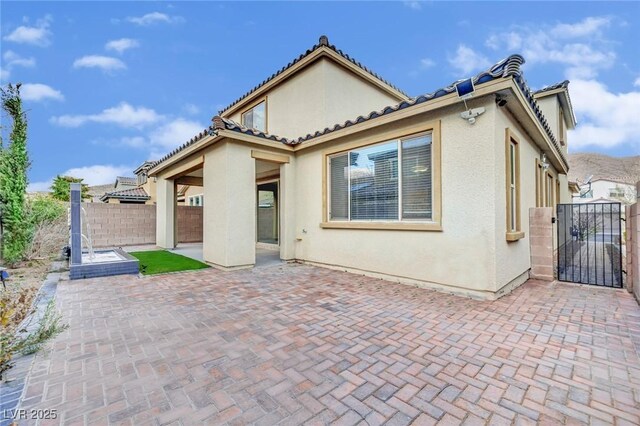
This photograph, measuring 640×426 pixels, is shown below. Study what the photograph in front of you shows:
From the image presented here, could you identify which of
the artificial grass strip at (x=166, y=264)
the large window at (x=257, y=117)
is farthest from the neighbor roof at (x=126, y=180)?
the artificial grass strip at (x=166, y=264)

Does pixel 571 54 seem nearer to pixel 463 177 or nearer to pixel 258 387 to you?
pixel 463 177

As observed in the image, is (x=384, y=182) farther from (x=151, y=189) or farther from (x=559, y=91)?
(x=151, y=189)

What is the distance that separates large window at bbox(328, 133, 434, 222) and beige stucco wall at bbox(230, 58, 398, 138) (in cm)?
340

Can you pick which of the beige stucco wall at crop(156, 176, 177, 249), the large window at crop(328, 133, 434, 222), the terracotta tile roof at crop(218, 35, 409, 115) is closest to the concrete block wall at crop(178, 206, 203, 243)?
the beige stucco wall at crop(156, 176, 177, 249)

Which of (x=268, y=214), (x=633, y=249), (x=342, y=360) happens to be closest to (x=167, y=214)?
(x=268, y=214)

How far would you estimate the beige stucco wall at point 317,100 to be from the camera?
11711mm

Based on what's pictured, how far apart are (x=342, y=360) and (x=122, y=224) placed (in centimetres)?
1727

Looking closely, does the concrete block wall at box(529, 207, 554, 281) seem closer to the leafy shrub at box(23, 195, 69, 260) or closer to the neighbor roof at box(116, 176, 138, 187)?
the leafy shrub at box(23, 195, 69, 260)

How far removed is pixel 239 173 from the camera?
928 centimetres

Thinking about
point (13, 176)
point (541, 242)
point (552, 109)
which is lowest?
point (541, 242)

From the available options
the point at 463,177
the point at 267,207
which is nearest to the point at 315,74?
the point at 267,207

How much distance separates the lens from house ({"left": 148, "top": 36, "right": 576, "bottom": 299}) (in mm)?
6230

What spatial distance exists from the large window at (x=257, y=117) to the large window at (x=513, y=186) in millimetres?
10666

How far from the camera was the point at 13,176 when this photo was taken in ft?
33.4
